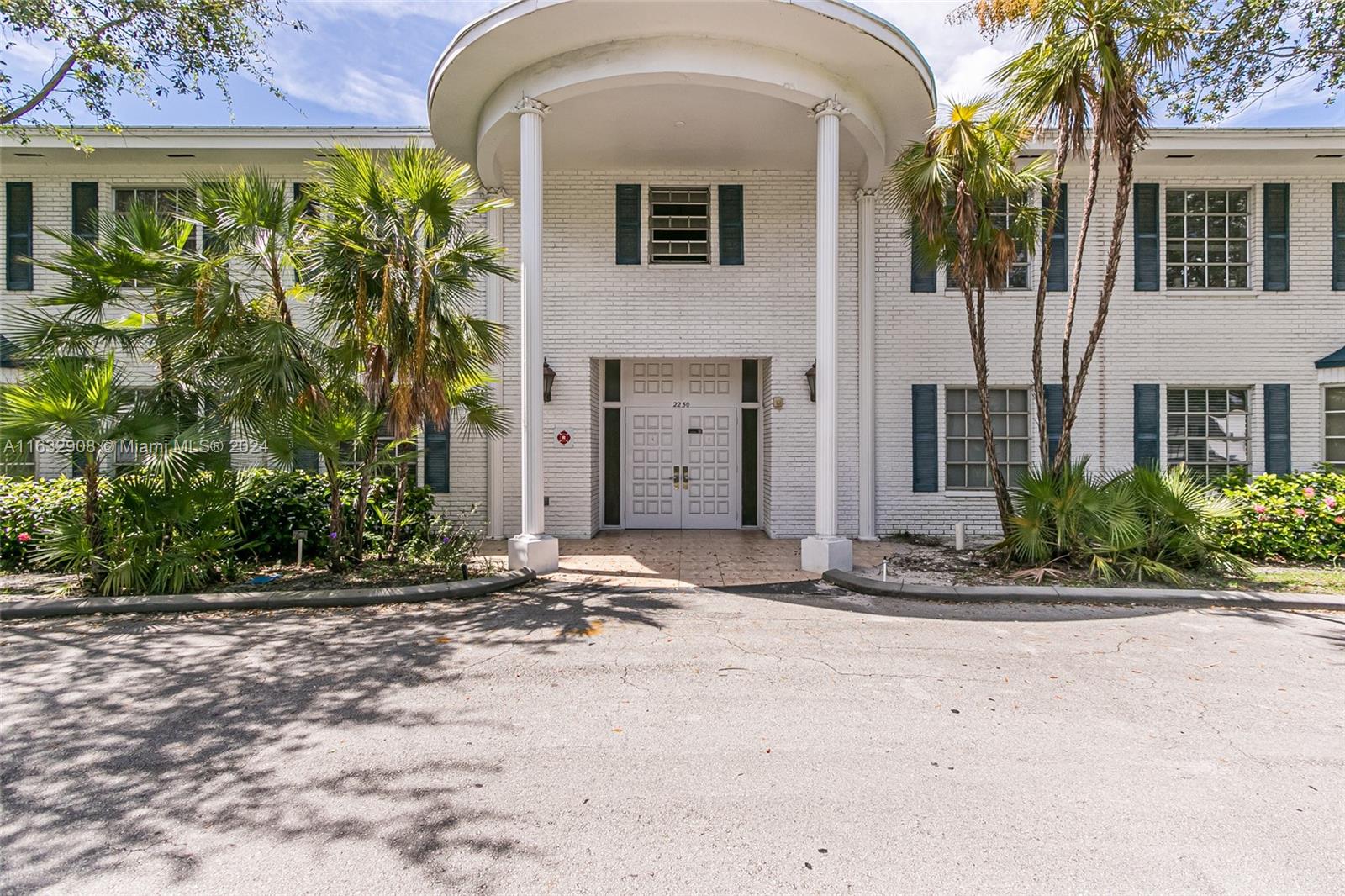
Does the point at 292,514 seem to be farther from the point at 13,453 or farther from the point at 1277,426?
the point at 1277,426

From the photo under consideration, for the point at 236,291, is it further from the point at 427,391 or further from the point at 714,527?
the point at 714,527

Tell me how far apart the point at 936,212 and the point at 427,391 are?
5923 mm

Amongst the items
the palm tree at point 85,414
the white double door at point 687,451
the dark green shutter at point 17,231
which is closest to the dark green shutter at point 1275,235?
the white double door at point 687,451

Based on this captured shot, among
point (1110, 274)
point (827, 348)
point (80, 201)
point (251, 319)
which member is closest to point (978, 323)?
point (1110, 274)

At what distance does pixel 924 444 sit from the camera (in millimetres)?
10664

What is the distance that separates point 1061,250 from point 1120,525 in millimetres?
5390

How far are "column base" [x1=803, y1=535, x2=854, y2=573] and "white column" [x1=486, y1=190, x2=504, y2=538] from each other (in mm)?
4980

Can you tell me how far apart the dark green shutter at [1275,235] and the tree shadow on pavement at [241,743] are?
11590mm

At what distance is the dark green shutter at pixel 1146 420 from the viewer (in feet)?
34.8

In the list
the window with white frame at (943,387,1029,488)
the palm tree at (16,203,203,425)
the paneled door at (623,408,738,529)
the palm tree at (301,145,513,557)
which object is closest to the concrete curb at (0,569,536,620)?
the palm tree at (301,145,513,557)

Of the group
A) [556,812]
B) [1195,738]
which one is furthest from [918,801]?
[1195,738]

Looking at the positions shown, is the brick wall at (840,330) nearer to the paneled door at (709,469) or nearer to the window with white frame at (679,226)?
the window with white frame at (679,226)

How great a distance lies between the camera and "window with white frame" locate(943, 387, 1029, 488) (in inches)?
424

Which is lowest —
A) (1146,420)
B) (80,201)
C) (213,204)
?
(1146,420)
